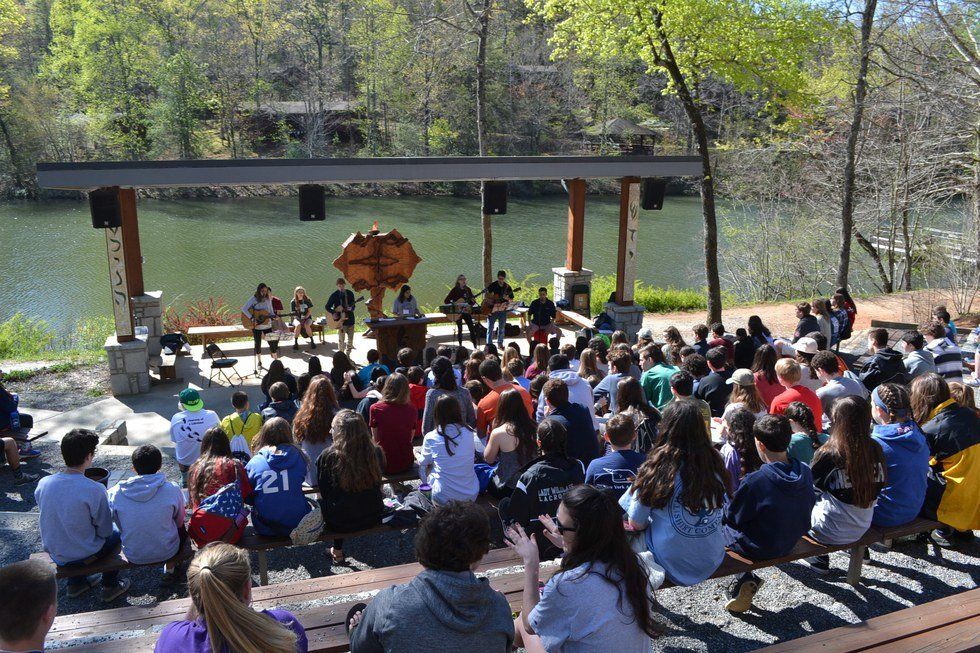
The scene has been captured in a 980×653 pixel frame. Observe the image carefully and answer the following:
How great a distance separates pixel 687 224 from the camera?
106 feet

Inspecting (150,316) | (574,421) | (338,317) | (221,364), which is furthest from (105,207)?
(574,421)

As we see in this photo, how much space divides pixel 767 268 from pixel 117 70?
36862 millimetres

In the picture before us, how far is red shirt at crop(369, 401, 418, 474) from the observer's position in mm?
5338

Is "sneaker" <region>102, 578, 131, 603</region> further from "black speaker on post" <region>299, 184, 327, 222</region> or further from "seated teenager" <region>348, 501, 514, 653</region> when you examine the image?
"black speaker on post" <region>299, 184, 327, 222</region>

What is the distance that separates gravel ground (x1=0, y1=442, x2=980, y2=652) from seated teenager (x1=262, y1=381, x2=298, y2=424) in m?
1.16

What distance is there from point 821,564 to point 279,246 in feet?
81.7

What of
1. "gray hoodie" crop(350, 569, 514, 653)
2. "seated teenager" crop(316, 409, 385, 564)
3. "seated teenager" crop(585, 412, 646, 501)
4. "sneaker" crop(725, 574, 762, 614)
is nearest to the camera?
"gray hoodie" crop(350, 569, 514, 653)

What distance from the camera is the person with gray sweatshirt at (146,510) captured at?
13.5ft

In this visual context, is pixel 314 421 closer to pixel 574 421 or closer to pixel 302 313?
pixel 574 421

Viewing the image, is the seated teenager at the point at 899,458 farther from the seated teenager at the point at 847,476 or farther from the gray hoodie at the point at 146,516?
the gray hoodie at the point at 146,516

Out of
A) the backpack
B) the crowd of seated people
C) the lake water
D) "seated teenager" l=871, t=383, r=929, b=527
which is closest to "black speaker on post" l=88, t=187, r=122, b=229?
the crowd of seated people

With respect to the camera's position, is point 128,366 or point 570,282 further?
point 570,282

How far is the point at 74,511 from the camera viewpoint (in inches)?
159

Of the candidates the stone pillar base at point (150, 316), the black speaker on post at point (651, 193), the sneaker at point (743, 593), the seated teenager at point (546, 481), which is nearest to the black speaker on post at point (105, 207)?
the stone pillar base at point (150, 316)
